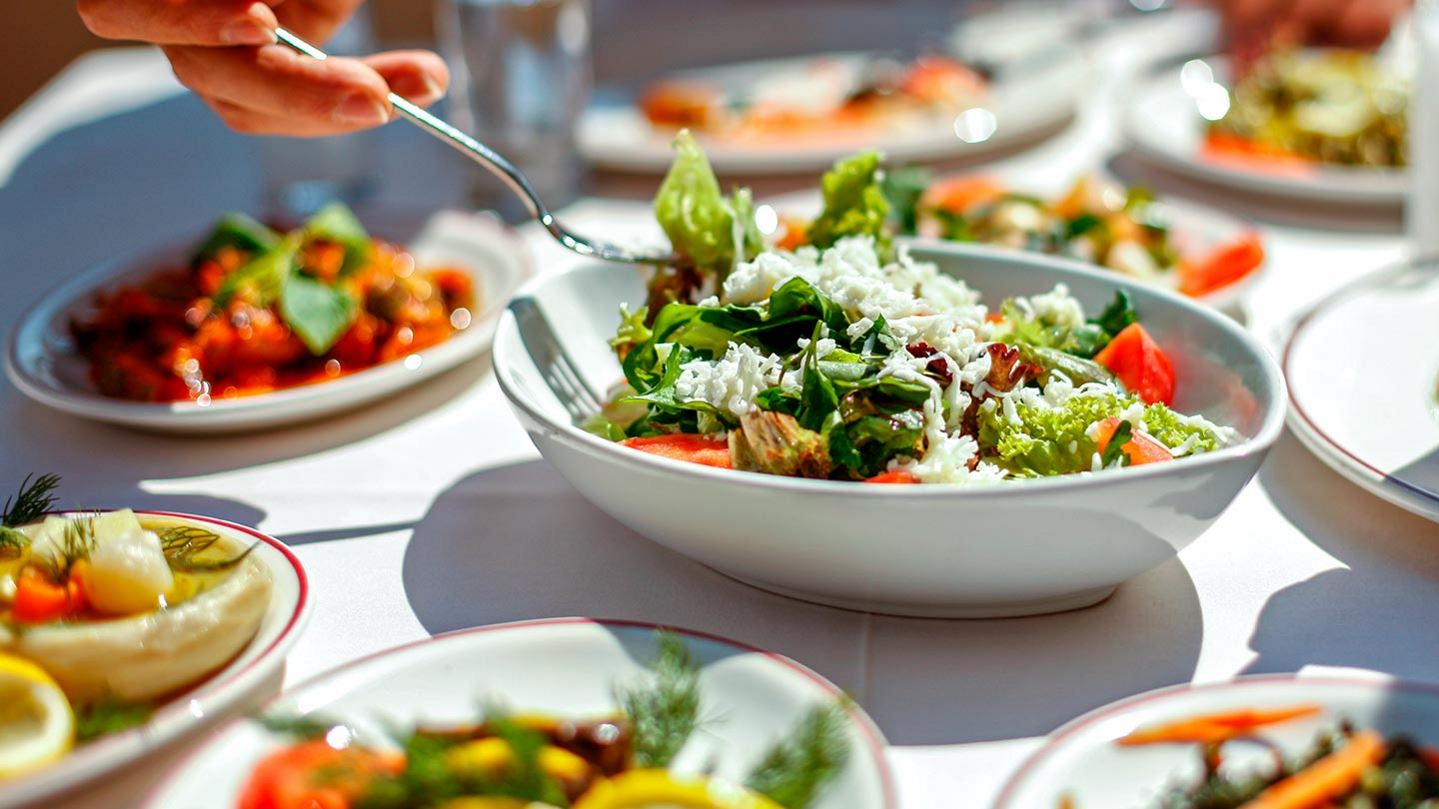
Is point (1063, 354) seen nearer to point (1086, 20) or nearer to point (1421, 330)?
point (1421, 330)

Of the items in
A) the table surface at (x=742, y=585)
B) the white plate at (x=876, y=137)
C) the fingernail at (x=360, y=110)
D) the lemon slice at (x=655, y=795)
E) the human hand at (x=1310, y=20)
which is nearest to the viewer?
the lemon slice at (x=655, y=795)

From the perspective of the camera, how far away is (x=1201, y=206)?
3.04m

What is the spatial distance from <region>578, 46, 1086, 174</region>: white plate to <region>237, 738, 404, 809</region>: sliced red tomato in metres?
2.25

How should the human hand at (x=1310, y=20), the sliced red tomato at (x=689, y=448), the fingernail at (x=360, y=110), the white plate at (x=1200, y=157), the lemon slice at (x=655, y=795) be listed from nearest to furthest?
the lemon slice at (x=655, y=795) → the sliced red tomato at (x=689, y=448) → the fingernail at (x=360, y=110) → the white plate at (x=1200, y=157) → the human hand at (x=1310, y=20)

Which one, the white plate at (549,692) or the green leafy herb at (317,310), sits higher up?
the green leafy herb at (317,310)

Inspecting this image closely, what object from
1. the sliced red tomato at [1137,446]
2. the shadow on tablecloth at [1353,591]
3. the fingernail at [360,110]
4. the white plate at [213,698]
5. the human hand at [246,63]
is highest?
the human hand at [246,63]

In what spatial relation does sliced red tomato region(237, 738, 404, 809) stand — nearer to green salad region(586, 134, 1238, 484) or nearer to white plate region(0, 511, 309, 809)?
white plate region(0, 511, 309, 809)

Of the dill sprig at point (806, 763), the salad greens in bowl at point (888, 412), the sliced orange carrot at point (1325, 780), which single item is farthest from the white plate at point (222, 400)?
the sliced orange carrot at point (1325, 780)

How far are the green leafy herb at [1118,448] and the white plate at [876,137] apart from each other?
179 cm

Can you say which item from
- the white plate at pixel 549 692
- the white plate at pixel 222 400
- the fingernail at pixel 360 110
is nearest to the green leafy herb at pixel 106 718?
the white plate at pixel 549 692

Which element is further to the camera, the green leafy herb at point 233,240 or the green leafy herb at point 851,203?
the green leafy herb at point 233,240

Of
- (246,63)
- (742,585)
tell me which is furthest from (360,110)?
(742,585)

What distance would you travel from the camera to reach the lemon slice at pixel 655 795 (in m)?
1.01

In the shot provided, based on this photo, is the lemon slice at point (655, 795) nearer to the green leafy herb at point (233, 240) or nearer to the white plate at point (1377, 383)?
the white plate at point (1377, 383)
